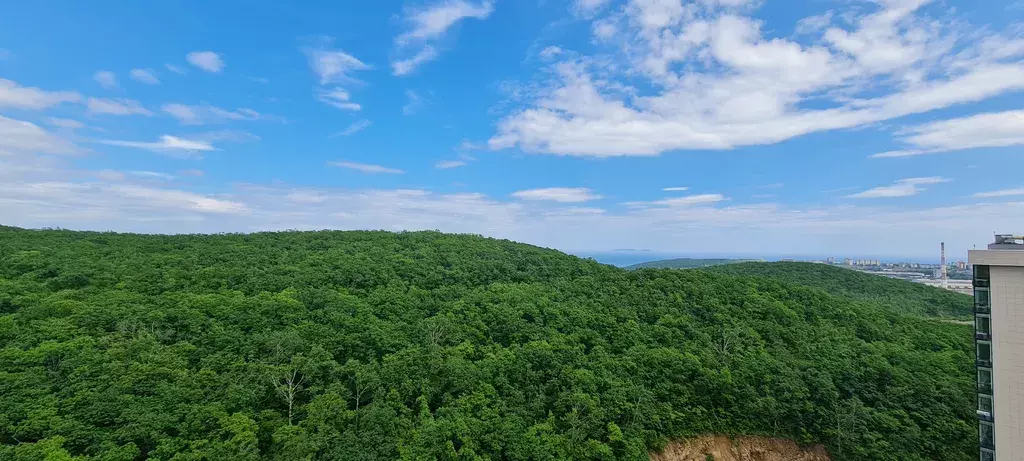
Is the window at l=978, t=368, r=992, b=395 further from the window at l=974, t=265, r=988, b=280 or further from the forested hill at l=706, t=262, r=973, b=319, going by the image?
the forested hill at l=706, t=262, r=973, b=319

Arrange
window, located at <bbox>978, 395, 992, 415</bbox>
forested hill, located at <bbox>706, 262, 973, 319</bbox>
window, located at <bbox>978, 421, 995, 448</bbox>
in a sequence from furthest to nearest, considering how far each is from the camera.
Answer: forested hill, located at <bbox>706, 262, 973, 319</bbox> < window, located at <bbox>978, 395, 992, 415</bbox> < window, located at <bbox>978, 421, 995, 448</bbox>

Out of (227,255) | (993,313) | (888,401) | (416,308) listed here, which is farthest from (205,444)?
(888,401)

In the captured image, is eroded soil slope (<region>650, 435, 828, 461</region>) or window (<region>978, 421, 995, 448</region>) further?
eroded soil slope (<region>650, 435, 828, 461</region>)

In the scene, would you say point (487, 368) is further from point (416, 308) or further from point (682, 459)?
point (682, 459)

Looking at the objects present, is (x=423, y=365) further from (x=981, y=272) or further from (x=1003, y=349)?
(x=981, y=272)

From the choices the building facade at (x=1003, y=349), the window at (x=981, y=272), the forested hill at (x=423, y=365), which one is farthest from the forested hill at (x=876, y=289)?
the building facade at (x=1003, y=349)

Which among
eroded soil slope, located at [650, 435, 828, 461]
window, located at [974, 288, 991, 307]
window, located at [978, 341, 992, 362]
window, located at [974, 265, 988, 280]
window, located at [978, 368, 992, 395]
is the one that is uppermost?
window, located at [974, 265, 988, 280]

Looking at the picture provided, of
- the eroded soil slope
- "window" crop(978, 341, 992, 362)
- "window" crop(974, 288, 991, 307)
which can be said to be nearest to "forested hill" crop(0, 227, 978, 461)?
the eroded soil slope
